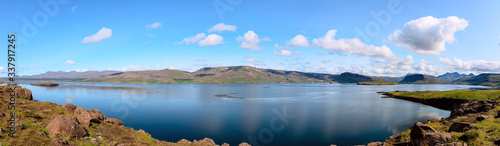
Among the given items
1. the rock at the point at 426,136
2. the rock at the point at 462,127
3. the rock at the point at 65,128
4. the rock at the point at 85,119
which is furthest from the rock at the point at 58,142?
the rock at the point at 462,127

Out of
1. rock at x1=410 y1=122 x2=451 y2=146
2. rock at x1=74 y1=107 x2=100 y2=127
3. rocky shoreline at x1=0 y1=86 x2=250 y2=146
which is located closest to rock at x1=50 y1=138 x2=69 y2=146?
rocky shoreline at x1=0 y1=86 x2=250 y2=146

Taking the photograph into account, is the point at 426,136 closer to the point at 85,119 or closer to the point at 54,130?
the point at 54,130

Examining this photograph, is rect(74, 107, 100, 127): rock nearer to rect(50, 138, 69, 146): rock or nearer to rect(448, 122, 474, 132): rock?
rect(50, 138, 69, 146): rock

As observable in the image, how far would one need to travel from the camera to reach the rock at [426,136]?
18.5 m

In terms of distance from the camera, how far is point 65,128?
748 inches

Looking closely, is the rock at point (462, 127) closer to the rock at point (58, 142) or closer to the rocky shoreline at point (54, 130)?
the rocky shoreline at point (54, 130)

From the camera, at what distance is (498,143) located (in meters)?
16.0

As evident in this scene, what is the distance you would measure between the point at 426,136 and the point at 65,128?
104ft

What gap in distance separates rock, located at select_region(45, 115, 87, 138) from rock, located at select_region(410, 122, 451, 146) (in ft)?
101

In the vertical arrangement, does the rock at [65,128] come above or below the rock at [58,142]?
above

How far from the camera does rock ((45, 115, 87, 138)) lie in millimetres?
18766

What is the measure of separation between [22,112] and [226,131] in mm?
27938

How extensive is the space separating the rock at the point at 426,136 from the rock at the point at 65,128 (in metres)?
30.8

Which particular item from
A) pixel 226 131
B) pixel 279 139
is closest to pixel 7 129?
pixel 226 131
